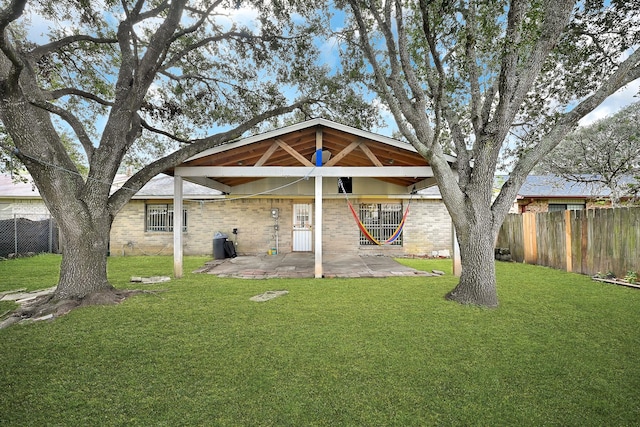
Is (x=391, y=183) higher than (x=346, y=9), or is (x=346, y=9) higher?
(x=346, y=9)

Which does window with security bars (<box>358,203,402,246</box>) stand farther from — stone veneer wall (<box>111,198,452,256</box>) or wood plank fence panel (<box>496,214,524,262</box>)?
wood plank fence panel (<box>496,214,524,262</box>)

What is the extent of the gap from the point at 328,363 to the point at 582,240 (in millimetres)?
7435

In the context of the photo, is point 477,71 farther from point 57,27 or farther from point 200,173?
point 57,27

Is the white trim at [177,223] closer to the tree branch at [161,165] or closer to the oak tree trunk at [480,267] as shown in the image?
the tree branch at [161,165]

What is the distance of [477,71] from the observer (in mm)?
4812

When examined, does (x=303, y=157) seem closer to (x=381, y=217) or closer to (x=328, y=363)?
(x=328, y=363)

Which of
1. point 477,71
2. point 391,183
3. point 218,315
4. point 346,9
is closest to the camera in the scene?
point 218,315

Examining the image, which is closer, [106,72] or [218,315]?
[218,315]

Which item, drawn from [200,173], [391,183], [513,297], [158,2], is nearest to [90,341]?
[200,173]

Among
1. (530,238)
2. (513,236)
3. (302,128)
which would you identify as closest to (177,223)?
(302,128)

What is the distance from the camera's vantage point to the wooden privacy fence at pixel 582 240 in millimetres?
6164

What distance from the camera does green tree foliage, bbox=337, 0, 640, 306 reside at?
4.24 m

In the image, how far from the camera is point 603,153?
1145cm

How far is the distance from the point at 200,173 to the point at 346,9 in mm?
4439
